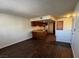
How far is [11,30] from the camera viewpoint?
15.4 feet

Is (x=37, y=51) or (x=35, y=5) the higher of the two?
(x=35, y=5)

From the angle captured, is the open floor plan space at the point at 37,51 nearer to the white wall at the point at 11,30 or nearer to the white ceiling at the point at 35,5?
the white wall at the point at 11,30

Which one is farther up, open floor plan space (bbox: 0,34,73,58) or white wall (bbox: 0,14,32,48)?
white wall (bbox: 0,14,32,48)

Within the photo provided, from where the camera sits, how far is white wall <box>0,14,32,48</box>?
411 centimetres

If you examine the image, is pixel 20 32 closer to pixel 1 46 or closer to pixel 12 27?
pixel 12 27

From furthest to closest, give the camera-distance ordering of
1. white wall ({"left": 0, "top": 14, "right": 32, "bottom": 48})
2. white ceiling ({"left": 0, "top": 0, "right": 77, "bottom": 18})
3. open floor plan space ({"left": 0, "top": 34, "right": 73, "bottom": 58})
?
white wall ({"left": 0, "top": 14, "right": 32, "bottom": 48}) < open floor plan space ({"left": 0, "top": 34, "right": 73, "bottom": 58}) < white ceiling ({"left": 0, "top": 0, "right": 77, "bottom": 18})

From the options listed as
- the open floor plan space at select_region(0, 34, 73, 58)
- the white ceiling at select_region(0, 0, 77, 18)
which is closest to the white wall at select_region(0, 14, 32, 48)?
the open floor plan space at select_region(0, 34, 73, 58)

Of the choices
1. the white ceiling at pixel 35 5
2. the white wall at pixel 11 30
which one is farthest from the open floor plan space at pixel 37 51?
the white ceiling at pixel 35 5

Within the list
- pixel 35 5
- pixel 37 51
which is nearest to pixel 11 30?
pixel 37 51

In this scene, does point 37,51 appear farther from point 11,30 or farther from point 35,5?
point 11,30

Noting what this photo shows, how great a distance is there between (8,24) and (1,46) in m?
1.40

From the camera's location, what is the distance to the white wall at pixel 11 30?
4.11m

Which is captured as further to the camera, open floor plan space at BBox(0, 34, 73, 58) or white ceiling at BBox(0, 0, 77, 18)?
open floor plan space at BBox(0, 34, 73, 58)

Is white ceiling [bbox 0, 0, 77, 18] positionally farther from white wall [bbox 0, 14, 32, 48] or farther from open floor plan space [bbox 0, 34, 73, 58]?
open floor plan space [bbox 0, 34, 73, 58]
